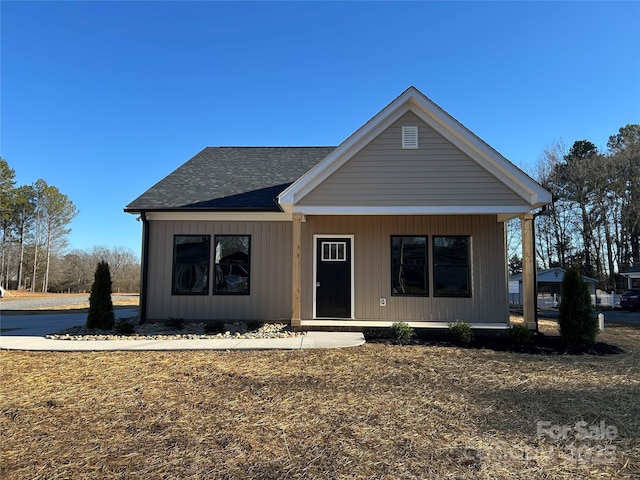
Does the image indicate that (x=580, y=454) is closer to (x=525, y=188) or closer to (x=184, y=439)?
(x=184, y=439)

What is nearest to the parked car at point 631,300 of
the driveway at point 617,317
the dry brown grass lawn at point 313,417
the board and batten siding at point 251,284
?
the driveway at point 617,317

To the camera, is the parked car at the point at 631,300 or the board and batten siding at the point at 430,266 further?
the parked car at the point at 631,300

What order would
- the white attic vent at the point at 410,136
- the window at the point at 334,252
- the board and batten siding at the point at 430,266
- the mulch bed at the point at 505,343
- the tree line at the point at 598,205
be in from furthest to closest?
the tree line at the point at 598,205 < the window at the point at 334,252 < the board and batten siding at the point at 430,266 < the white attic vent at the point at 410,136 < the mulch bed at the point at 505,343

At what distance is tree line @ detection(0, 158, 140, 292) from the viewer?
40.7 m

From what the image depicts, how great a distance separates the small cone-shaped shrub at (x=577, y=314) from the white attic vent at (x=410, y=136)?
4.20 meters

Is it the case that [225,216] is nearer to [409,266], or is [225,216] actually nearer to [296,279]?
[296,279]

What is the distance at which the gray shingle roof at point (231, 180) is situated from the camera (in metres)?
10.2

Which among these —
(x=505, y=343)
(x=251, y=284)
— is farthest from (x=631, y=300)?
(x=251, y=284)

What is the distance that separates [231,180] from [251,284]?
3.33m

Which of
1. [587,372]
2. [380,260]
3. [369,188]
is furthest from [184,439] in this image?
[380,260]

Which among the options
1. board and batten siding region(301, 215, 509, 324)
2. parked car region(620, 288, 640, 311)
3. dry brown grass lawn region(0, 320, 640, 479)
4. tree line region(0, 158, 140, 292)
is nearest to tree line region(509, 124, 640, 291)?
parked car region(620, 288, 640, 311)

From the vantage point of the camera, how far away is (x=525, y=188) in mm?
8656

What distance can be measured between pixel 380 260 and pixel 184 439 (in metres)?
7.25

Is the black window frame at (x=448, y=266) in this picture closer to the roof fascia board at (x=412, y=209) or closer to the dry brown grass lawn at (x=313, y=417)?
the roof fascia board at (x=412, y=209)
